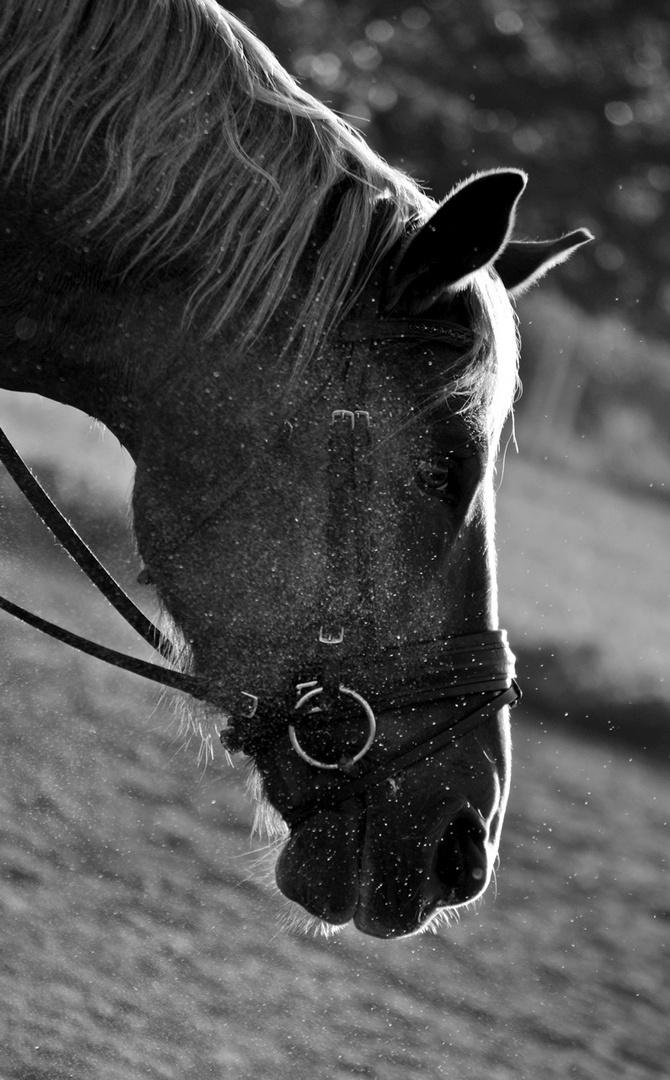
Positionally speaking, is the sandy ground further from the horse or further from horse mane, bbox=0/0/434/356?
horse mane, bbox=0/0/434/356

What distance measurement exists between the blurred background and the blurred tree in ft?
0.19

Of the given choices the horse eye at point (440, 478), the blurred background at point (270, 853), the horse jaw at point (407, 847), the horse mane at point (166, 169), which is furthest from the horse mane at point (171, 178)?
the horse jaw at point (407, 847)

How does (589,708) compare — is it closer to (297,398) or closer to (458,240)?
(297,398)

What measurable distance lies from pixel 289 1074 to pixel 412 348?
177 centimetres

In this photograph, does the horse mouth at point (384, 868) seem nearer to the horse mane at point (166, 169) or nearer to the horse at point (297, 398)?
the horse at point (297, 398)

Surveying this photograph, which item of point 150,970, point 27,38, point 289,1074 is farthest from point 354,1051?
point 27,38

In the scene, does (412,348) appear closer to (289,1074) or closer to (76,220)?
(76,220)

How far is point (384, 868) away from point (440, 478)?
0.73 metres

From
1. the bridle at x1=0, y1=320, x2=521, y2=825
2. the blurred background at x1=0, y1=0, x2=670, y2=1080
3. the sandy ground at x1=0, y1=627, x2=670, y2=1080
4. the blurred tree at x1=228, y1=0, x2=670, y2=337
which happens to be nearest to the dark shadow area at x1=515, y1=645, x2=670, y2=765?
the blurred background at x1=0, y1=0, x2=670, y2=1080

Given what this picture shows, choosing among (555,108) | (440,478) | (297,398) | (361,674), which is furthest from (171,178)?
(555,108)

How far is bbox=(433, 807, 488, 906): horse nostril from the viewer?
7.26ft

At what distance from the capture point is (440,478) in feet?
7.38

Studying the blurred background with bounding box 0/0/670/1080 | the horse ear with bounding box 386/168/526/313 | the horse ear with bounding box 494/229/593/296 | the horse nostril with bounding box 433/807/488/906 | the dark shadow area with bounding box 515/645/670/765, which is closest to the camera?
the horse ear with bounding box 386/168/526/313

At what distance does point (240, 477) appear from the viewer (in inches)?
88.8
